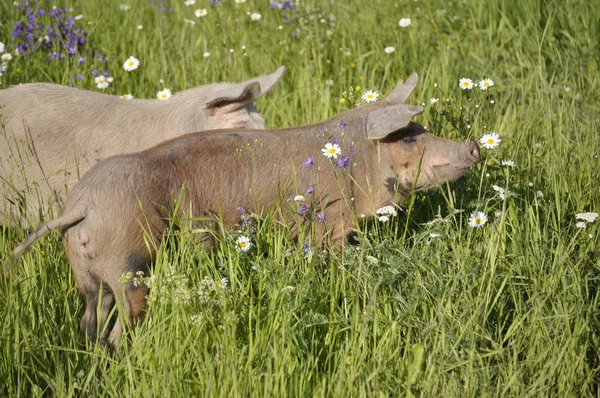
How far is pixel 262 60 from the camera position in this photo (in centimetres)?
646

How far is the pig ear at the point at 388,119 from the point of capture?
13.7 ft

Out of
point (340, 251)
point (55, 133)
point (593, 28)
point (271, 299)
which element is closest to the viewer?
point (271, 299)

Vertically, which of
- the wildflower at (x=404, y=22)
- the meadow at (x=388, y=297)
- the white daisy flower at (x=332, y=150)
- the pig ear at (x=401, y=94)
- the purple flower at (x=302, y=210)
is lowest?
the meadow at (x=388, y=297)

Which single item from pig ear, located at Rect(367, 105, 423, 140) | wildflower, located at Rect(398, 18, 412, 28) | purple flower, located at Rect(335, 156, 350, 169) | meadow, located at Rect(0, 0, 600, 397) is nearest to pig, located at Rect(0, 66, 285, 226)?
meadow, located at Rect(0, 0, 600, 397)

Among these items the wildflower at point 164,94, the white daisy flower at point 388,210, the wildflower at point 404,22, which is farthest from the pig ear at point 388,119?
the wildflower at point 404,22

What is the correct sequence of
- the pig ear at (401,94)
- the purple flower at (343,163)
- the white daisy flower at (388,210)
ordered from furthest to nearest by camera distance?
the pig ear at (401,94)
the white daisy flower at (388,210)
the purple flower at (343,163)

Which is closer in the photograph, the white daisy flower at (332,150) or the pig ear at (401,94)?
the white daisy flower at (332,150)

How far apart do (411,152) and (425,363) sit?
132 cm

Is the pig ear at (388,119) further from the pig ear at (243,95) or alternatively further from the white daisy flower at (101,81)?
the white daisy flower at (101,81)

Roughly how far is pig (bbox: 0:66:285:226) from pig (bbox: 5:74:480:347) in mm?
790

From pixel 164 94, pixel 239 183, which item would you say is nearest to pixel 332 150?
pixel 239 183

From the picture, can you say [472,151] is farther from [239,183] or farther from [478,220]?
[239,183]

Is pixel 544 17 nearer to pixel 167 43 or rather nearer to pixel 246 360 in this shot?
pixel 167 43

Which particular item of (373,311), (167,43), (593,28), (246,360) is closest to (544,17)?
(593,28)
